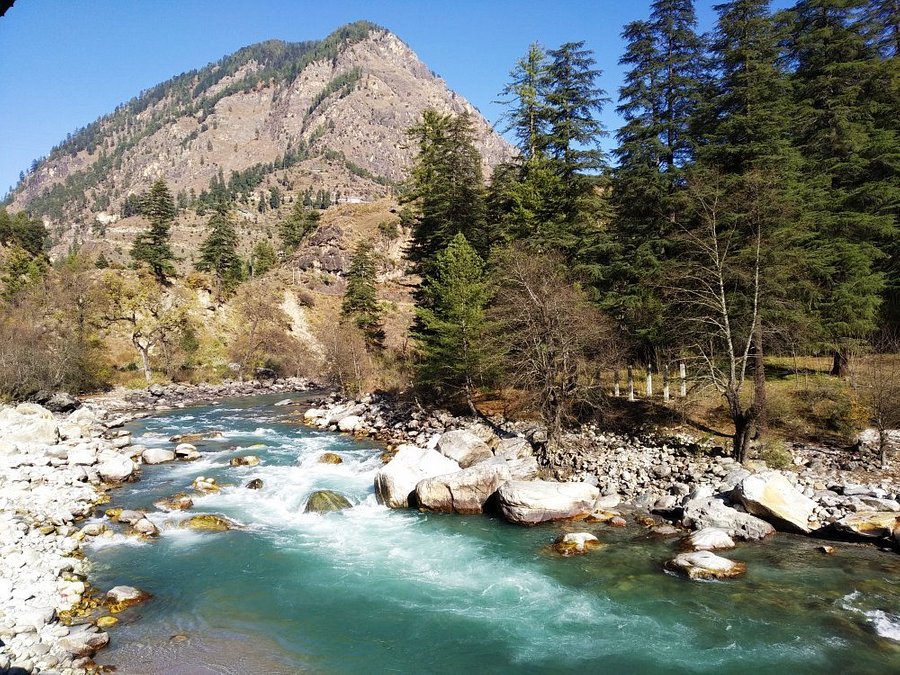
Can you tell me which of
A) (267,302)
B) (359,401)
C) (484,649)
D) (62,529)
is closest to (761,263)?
(484,649)

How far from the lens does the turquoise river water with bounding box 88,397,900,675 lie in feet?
29.8

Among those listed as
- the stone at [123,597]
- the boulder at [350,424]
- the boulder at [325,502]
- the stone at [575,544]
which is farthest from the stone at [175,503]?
the boulder at [350,424]

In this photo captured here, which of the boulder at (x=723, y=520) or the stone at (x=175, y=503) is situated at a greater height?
the boulder at (x=723, y=520)

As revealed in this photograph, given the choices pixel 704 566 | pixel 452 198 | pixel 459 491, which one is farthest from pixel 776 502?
pixel 452 198

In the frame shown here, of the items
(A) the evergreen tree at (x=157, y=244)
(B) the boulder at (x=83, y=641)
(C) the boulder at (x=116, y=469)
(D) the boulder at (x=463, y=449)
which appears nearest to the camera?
(B) the boulder at (x=83, y=641)

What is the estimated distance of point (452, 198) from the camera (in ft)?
112

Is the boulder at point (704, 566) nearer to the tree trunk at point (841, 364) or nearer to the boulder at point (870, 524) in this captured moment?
the boulder at point (870, 524)

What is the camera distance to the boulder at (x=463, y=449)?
2015cm

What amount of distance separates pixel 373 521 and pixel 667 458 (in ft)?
36.1

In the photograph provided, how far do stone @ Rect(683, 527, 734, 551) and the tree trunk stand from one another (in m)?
13.2

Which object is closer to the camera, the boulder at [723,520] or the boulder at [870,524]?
the boulder at [870,524]

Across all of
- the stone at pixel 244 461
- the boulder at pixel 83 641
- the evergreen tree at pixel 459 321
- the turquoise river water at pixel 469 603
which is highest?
the evergreen tree at pixel 459 321

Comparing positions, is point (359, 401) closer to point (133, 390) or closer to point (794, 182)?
point (133, 390)

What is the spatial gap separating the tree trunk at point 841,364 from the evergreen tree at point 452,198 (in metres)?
20.2
